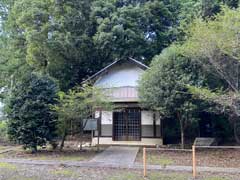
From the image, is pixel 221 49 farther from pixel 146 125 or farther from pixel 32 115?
pixel 32 115

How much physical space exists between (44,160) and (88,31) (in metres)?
11.1

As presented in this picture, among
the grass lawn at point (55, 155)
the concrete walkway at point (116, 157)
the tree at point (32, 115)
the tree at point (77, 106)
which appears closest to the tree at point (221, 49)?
the concrete walkway at point (116, 157)

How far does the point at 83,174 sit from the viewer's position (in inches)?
391

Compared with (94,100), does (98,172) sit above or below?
below

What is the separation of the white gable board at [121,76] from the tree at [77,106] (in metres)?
4.29

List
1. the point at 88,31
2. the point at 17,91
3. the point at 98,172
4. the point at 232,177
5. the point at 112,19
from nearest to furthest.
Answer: the point at 232,177, the point at 98,172, the point at 17,91, the point at 112,19, the point at 88,31

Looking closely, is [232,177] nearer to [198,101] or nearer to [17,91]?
[198,101]

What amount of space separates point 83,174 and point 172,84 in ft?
21.5

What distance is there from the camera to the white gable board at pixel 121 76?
61.6 ft

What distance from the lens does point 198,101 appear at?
14266 mm

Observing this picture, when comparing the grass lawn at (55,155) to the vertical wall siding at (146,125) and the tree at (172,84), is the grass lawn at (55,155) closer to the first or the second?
the vertical wall siding at (146,125)

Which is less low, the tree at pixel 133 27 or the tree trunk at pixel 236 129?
the tree at pixel 133 27

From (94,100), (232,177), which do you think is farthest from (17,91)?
(232,177)

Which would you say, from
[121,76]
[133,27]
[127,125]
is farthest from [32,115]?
[133,27]
